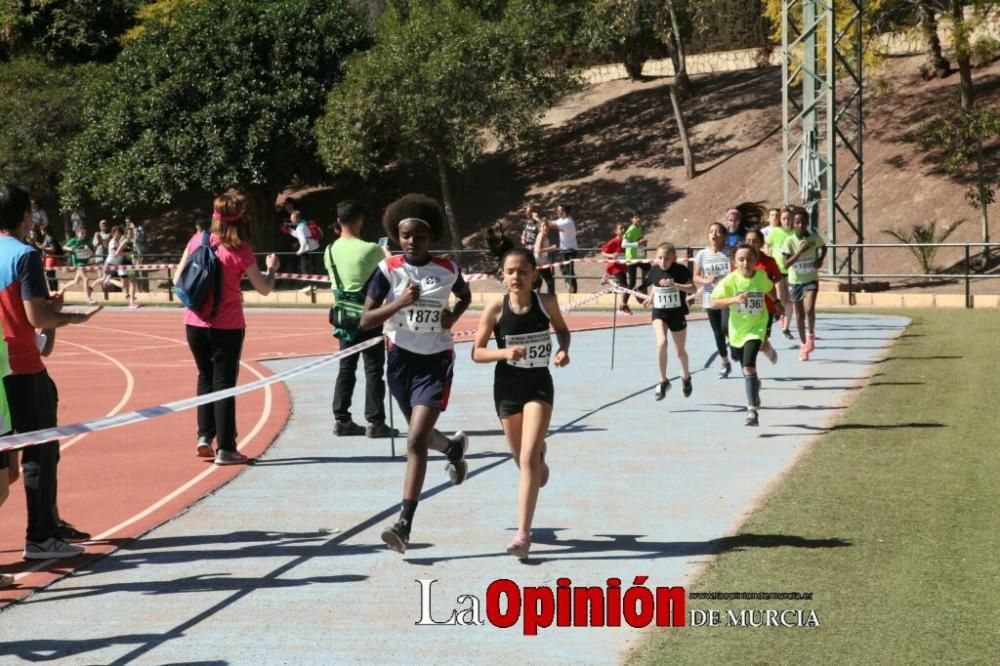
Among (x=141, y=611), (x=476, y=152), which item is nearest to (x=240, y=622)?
(x=141, y=611)

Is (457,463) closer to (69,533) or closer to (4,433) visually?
(69,533)

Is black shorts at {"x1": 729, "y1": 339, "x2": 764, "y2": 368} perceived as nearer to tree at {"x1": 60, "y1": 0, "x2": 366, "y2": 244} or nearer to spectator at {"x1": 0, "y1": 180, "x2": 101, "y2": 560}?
spectator at {"x1": 0, "y1": 180, "x2": 101, "y2": 560}

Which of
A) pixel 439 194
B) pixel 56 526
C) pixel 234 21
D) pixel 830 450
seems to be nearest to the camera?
pixel 56 526

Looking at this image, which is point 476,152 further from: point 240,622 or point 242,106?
point 240,622

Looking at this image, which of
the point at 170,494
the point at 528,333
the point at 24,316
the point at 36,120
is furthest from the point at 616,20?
the point at 24,316

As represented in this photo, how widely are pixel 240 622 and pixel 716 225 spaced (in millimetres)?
9330

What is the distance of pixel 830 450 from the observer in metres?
11.4

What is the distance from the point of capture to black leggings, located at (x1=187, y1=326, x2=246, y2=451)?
37.1 feet

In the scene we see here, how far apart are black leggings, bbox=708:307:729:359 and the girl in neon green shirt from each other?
2912mm

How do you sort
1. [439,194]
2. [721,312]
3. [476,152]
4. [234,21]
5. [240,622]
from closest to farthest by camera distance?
[240,622] < [721,312] < [476,152] < [234,21] < [439,194]

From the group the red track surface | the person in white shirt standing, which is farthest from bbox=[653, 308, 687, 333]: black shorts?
the person in white shirt standing

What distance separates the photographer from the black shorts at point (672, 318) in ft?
48.2

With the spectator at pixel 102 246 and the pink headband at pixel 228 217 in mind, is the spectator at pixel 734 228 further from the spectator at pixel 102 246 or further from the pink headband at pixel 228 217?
the spectator at pixel 102 246

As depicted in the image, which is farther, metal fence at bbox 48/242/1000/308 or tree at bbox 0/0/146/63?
tree at bbox 0/0/146/63
